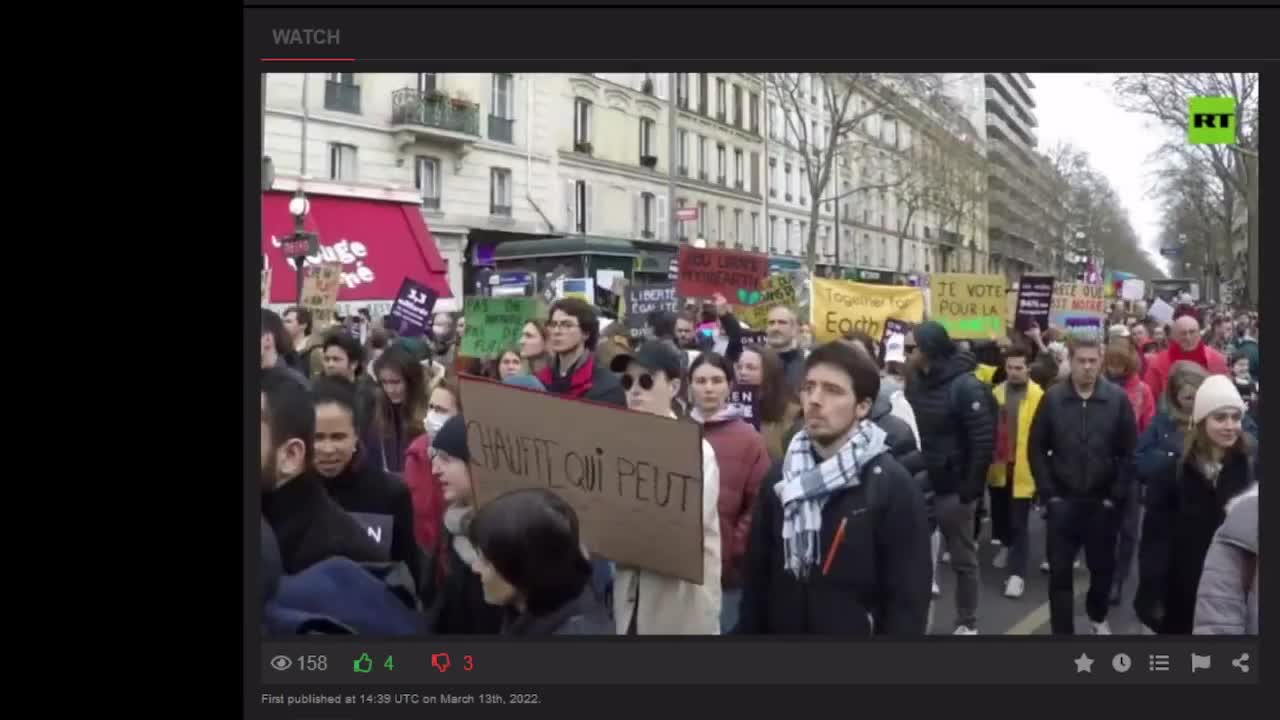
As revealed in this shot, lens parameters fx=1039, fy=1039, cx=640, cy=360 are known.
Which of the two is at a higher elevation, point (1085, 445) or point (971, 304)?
point (971, 304)

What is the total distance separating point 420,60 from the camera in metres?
Result: 2.12

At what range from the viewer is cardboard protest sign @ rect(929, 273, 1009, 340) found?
877 centimetres

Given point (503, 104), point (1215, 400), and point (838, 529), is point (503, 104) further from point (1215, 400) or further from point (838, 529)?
point (1215, 400)

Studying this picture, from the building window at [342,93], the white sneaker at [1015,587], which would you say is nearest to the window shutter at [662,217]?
the white sneaker at [1015,587]

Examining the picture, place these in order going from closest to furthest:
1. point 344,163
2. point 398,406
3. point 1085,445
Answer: point 398,406 < point 1085,445 < point 344,163

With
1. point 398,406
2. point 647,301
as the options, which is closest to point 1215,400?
point 398,406

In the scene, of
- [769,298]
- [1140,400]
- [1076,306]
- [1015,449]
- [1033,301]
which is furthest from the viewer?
[1076,306]

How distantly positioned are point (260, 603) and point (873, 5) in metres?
1.69

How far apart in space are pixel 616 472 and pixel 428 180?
9.68 m

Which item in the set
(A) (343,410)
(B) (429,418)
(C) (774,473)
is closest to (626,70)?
(C) (774,473)

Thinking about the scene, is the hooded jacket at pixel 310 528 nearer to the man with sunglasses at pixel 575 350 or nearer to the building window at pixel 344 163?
the man with sunglasses at pixel 575 350

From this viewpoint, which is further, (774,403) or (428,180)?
(428,180)

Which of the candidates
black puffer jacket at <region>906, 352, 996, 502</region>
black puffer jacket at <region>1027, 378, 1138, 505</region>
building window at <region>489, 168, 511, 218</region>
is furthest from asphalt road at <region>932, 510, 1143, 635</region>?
building window at <region>489, 168, 511, 218</region>

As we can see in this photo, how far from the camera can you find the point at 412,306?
7.85 metres
